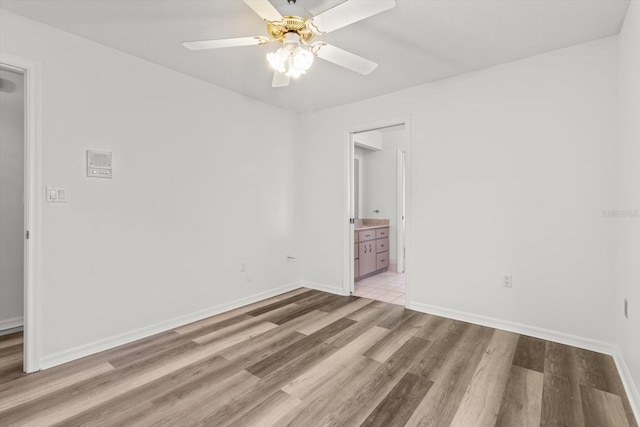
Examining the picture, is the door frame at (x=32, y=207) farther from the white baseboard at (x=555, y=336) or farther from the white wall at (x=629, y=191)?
the white wall at (x=629, y=191)

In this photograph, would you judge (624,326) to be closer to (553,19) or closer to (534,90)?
(534,90)

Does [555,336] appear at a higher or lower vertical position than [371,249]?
lower

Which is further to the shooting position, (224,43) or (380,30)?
(380,30)

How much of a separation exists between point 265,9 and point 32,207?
211cm

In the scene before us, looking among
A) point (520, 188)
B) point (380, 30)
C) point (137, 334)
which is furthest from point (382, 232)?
point (137, 334)

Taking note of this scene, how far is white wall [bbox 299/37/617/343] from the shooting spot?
2441 mm

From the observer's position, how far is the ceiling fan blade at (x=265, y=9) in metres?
1.57

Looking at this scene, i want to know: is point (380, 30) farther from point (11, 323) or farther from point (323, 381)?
point (11, 323)

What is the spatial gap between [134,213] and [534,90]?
3.66m

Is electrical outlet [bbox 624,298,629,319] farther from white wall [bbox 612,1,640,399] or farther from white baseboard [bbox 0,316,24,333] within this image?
white baseboard [bbox 0,316,24,333]

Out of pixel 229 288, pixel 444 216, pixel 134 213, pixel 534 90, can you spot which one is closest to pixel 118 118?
pixel 134 213

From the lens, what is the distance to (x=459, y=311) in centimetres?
311

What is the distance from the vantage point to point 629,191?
1.97 metres

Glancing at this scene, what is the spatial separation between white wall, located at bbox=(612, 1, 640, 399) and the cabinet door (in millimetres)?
2900
